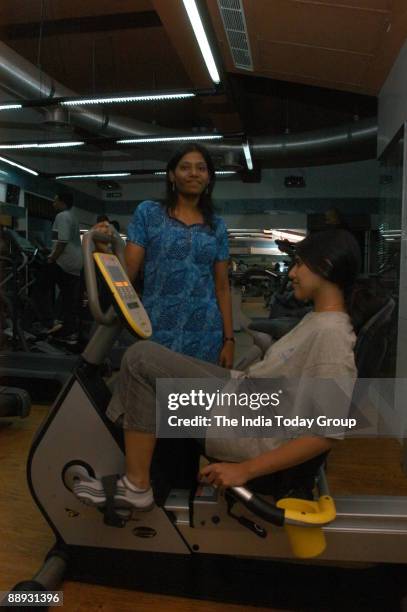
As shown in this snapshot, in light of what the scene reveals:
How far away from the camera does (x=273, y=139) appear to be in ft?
23.3

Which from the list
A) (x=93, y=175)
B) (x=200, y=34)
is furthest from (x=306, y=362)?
(x=93, y=175)

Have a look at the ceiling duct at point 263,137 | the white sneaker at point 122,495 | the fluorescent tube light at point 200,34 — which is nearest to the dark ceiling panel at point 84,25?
the ceiling duct at point 263,137

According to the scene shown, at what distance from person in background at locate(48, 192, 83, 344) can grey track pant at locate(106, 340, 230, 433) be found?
324cm

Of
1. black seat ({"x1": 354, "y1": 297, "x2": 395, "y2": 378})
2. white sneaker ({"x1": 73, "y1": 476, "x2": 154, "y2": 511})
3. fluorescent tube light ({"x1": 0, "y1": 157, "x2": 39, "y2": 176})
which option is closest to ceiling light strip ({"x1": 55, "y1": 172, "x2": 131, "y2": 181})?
fluorescent tube light ({"x1": 0, "y1": 157, "x2": 39, "y2": 176})

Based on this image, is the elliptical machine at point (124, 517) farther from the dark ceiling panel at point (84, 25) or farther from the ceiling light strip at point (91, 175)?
the ceiling light strip at point (91, 175)

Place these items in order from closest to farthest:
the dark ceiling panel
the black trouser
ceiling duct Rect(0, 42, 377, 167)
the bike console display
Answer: the bike console display, the black trouser, the dark ceiling panel, ceiling duct Rect(0, 42, 377, 167)

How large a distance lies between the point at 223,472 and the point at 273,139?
6671 mm

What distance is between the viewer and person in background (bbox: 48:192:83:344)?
4461 mm

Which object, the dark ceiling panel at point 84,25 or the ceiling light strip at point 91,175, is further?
the ceiling light strip at point 91,175

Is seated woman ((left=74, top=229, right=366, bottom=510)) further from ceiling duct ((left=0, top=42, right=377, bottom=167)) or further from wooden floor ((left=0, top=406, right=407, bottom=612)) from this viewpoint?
ceiling duct ((left=0, top=42, right=377, bottom=167))

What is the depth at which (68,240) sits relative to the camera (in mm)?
4461

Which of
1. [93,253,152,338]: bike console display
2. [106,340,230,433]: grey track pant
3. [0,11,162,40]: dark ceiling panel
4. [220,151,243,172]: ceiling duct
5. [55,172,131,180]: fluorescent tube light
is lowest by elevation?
[106,340,230,433]: grey track pant

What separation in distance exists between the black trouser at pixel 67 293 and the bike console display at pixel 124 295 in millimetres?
3347

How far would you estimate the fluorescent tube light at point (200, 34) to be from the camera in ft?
10.7
